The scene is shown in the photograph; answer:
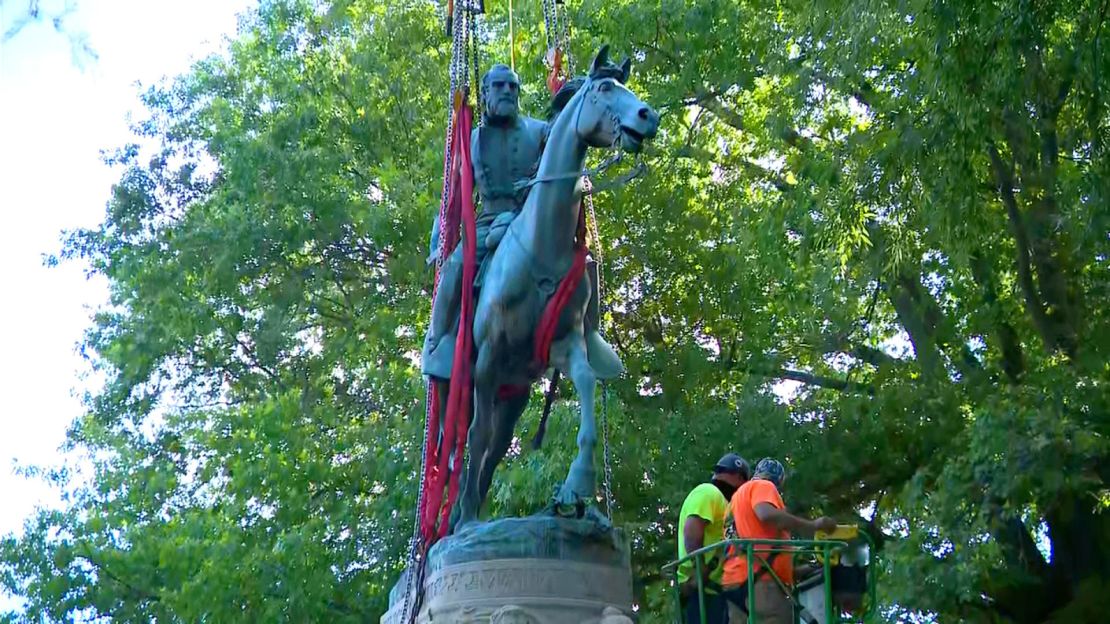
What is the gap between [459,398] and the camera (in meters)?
9.84

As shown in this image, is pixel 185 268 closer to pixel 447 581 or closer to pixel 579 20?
pixel 579 20

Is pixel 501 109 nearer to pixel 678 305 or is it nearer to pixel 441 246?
pixel 441 246

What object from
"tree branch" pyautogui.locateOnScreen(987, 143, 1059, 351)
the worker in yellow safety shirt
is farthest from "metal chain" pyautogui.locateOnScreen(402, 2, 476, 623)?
"tree branch" pyautogui.locateOnScreen(987, 143, 1059, 351)

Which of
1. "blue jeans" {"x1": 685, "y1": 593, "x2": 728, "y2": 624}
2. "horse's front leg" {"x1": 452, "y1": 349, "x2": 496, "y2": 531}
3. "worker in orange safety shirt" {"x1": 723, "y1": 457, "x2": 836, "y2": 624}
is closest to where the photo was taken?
"worker in orange safety shirt" {"x1": 723, "y1": 457, "x2": 836, "y2": 624}

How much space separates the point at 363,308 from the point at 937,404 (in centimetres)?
682

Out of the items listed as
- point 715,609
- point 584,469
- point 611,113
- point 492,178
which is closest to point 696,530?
point 715,609

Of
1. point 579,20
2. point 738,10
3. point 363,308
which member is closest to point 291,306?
point 363,308

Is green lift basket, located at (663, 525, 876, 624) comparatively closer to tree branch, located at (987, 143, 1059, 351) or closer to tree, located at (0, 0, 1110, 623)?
tree, located at (0, 0, 1110, 623)

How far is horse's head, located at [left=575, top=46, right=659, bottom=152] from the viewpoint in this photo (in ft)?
28.9

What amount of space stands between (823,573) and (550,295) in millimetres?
2273

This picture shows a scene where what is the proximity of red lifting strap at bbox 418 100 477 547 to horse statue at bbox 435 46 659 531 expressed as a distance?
0.07 metres

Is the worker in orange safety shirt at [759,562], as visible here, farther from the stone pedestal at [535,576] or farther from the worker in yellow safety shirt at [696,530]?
the stone pedestal at [535,576]

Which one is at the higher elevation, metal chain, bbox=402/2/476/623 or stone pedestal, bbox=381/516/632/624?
metal chain, bbox=402/2/476/623

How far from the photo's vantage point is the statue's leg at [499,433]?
393 inches
